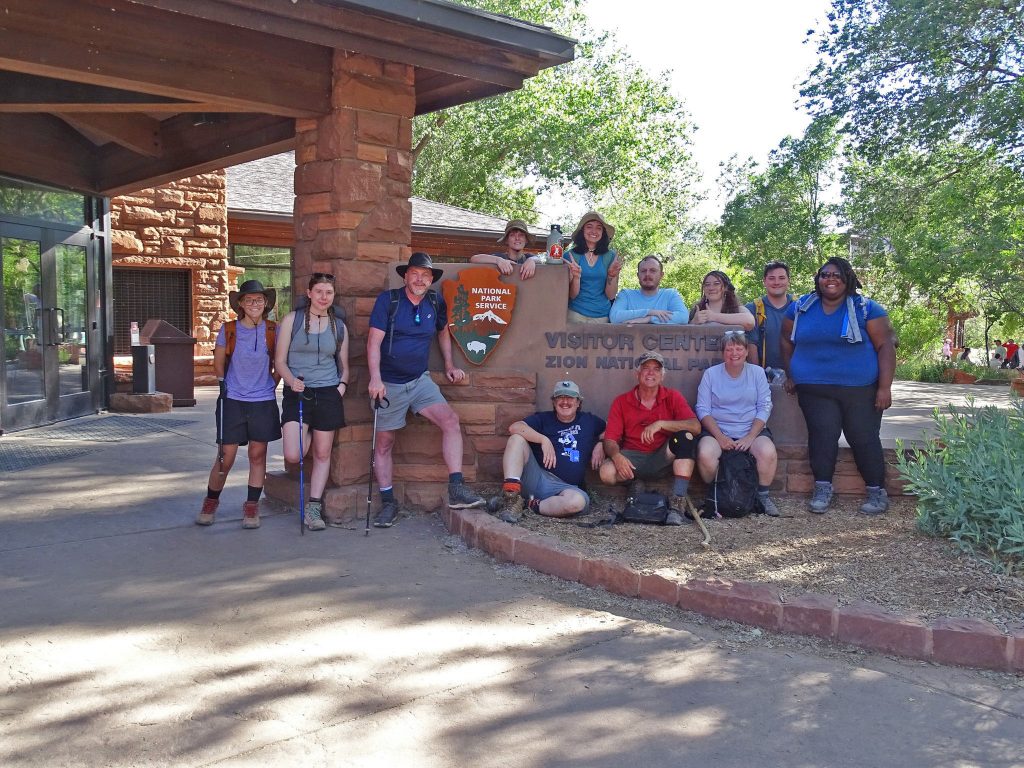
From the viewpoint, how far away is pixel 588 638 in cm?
398

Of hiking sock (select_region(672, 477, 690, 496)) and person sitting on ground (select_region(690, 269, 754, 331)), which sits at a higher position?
person sitting on ground (select_region(690, 269, 754, 331))

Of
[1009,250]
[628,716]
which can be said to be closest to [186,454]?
[628,716]

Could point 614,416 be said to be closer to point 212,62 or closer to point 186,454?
point 212,62

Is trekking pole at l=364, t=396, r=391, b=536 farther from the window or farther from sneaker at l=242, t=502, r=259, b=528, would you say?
the window

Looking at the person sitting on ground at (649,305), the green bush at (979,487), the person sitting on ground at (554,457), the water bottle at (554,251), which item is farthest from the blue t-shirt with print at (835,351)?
the water bottle at (554,251)

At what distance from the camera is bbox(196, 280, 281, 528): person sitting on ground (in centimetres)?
571

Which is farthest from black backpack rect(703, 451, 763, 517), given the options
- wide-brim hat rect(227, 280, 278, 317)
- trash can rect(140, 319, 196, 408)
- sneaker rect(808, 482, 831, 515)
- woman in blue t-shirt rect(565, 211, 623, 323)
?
trash can rect(140, 319, 196, 408)

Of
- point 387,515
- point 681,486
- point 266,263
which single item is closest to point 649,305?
point 681,486

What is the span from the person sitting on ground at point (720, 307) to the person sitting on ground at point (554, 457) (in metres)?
1.22

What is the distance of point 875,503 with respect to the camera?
6016 mm

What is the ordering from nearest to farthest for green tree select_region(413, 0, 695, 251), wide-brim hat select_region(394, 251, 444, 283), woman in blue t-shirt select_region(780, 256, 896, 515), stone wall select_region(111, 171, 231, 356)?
wide-brim hat select_region(394, 251, 444, 283)
woman in blue t-shirt select_region(780, 256, 896, 515)
stone wall select_region(111, 171, 231, 356)
green tree select_region(413, 0, 695, 251)

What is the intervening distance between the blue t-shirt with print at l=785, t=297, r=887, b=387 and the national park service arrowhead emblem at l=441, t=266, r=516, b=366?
2091mm

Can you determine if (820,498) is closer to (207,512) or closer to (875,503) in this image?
(875,503)

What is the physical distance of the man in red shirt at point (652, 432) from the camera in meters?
5.93
